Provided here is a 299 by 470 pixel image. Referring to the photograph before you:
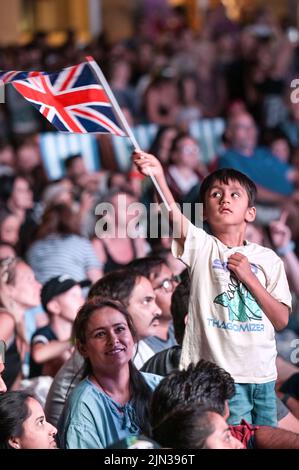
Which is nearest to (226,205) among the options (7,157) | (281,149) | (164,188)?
(164,188)

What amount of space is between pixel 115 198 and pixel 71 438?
4025mm

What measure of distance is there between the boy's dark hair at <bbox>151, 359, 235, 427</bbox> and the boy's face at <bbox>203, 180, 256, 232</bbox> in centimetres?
51

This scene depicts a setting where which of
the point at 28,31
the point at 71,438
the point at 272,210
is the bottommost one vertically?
the point at 71,438

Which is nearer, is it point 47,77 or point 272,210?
point 47,77

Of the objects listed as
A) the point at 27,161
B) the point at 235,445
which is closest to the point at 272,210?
the point at 27,161

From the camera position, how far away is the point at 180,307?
4.45 m

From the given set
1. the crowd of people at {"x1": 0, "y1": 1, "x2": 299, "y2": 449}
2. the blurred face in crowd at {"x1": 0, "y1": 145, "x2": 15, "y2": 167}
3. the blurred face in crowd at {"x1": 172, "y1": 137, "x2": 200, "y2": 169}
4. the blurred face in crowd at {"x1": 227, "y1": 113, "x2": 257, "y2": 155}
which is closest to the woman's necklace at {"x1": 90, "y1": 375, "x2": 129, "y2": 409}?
the crowd of people at {"x1": 0, "y1": 1, "x2": 299, "y2": 449}

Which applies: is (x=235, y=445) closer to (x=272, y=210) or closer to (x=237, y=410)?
(x=237, y=410)

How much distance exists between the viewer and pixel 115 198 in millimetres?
7871

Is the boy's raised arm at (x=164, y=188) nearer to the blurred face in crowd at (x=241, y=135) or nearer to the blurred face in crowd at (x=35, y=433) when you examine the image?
the blurred face in crowd at (x=35, y=433)

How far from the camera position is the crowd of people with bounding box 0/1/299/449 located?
155 inches

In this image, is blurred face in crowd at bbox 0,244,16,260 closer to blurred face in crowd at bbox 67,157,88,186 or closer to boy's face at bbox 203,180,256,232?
boy's face at bbox 203,180,256,232

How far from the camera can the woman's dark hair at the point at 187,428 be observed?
3660 millimetres

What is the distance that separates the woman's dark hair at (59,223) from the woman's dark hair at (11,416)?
3.87 m
